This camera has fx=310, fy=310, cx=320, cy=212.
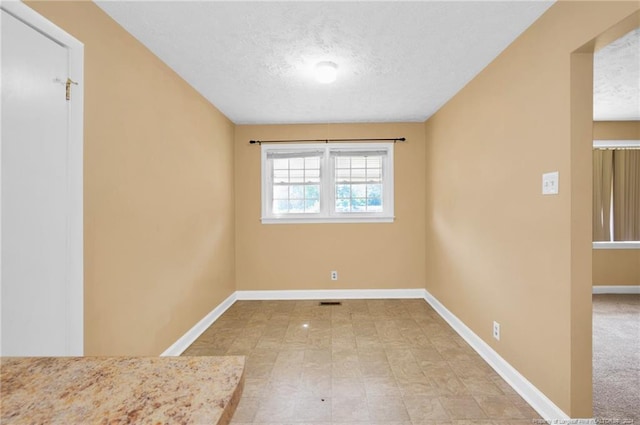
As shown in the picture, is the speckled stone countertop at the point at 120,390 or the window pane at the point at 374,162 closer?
the speckled stone countertop at the point at 120,390

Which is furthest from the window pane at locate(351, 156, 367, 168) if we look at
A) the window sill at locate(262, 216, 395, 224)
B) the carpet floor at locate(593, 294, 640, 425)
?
the carpet floor at locate(593, 294, 640, 425)

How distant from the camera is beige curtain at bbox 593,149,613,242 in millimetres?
4629

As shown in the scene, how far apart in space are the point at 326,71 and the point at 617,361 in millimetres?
3437

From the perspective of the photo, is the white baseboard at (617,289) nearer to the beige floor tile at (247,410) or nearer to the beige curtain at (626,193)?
the beige curtain at (626,193)

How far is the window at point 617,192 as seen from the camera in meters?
4.61

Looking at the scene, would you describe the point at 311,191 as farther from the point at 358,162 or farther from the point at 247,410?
the point at 247,410

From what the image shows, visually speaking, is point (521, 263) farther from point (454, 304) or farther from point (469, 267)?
point (454, 304)

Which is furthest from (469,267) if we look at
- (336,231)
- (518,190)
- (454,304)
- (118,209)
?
(118,209)

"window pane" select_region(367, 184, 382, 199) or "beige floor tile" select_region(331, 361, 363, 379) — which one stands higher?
"window pane" select_region(367, 184, 382, 199)

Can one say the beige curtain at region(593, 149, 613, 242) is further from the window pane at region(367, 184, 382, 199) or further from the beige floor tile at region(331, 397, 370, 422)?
the beige floor tile at region(331, 397, 370, 422)

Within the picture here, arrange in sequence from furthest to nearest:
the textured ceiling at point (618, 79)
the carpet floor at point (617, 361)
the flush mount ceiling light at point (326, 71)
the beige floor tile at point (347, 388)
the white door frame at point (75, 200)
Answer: the flush mount ceiling light at point (326, 71) < the textured ceiling at point (618, 79) < the beige floor tile at point (347, 388) < the carpet floor at point (617, 361) < the white door frame at point (75, 200)

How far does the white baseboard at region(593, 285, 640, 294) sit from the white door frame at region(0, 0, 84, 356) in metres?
6.06

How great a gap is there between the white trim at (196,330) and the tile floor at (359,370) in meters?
0.07

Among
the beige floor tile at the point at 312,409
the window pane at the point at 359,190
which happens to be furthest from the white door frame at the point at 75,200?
the window pane at the point at 359,190
